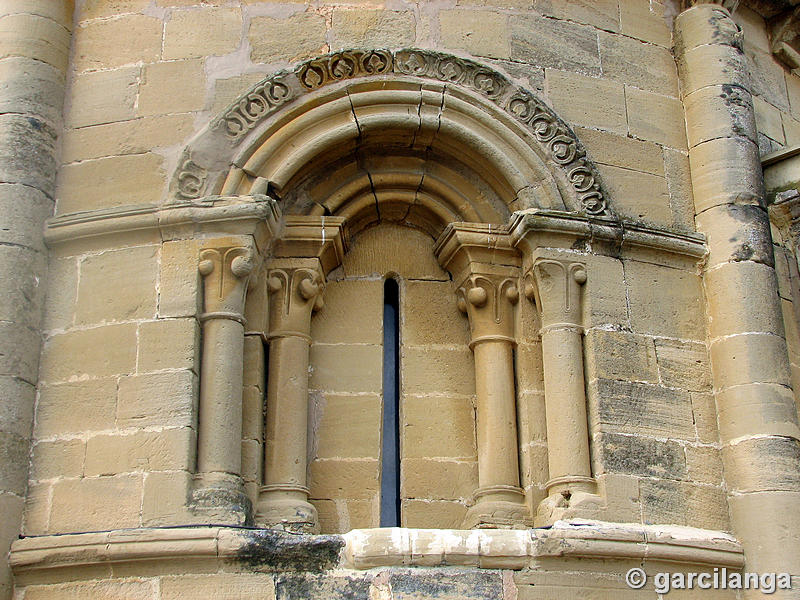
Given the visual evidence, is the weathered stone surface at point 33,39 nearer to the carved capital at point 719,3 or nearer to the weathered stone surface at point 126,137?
the weathered stone surface at point 126,137

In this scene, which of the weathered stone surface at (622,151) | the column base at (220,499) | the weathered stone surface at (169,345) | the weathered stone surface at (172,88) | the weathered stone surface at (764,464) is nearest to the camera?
the column base at (220,499)

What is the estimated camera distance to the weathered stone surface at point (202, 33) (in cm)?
754

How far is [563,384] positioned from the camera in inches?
267

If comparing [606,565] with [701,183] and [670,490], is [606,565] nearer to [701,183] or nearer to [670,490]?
[670,490]

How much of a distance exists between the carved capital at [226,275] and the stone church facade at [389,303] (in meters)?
0.01

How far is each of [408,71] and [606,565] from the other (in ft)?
10.8

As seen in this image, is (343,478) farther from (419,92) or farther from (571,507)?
(419,92)

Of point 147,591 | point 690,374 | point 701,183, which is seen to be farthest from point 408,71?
point 147,591

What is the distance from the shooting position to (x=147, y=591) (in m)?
5.99

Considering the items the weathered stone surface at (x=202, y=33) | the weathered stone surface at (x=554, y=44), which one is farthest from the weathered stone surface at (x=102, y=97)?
the weathered stone surface at (x=554, y=44)

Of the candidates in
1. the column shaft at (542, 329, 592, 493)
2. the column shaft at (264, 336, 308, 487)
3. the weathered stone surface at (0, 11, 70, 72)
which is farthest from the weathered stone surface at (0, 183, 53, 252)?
the column shaft at (542, 329, 592, 493)

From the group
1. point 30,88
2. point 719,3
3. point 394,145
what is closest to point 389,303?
point 394,145

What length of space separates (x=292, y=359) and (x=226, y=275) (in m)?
0.64

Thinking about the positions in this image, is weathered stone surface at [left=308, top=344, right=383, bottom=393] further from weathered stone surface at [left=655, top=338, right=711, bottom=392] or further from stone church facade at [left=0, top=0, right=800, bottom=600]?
weathered stone surface at [left=655, top=338, right=711, bottom=392]
